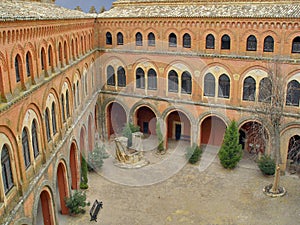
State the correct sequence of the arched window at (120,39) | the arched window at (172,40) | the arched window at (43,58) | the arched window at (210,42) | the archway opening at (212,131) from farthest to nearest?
the arched window at (120,39) → the archway opening at (212,131) → the arched window at (172,40) → the arched window at (210,42) → the arched window at (43,58)

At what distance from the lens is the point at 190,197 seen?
22219mm

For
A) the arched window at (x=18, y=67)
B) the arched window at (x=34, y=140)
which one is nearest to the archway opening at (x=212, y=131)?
the arched window at (x=34, y=140)

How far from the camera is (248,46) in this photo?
24.4 meters

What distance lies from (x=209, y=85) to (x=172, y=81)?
314 centimetres

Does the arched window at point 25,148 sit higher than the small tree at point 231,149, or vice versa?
the arched window at point 25,148

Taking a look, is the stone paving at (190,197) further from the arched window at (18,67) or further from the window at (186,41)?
the arched window at (18,67)

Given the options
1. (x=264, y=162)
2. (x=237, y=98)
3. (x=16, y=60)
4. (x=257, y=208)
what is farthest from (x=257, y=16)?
(x=16, y=60)

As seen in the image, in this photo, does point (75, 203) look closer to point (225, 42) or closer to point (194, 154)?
point (194, 154)

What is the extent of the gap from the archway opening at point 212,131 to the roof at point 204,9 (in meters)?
8.79

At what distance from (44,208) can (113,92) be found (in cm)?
1500

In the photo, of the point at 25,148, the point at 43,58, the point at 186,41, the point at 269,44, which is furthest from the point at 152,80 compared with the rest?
the point at 25,148

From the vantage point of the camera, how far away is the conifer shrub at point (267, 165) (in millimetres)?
24078

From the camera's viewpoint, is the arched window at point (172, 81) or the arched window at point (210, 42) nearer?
the arched window at point (210, 42)

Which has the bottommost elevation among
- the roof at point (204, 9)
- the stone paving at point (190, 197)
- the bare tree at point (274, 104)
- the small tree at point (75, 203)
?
the stone paving at point (190, 197)
